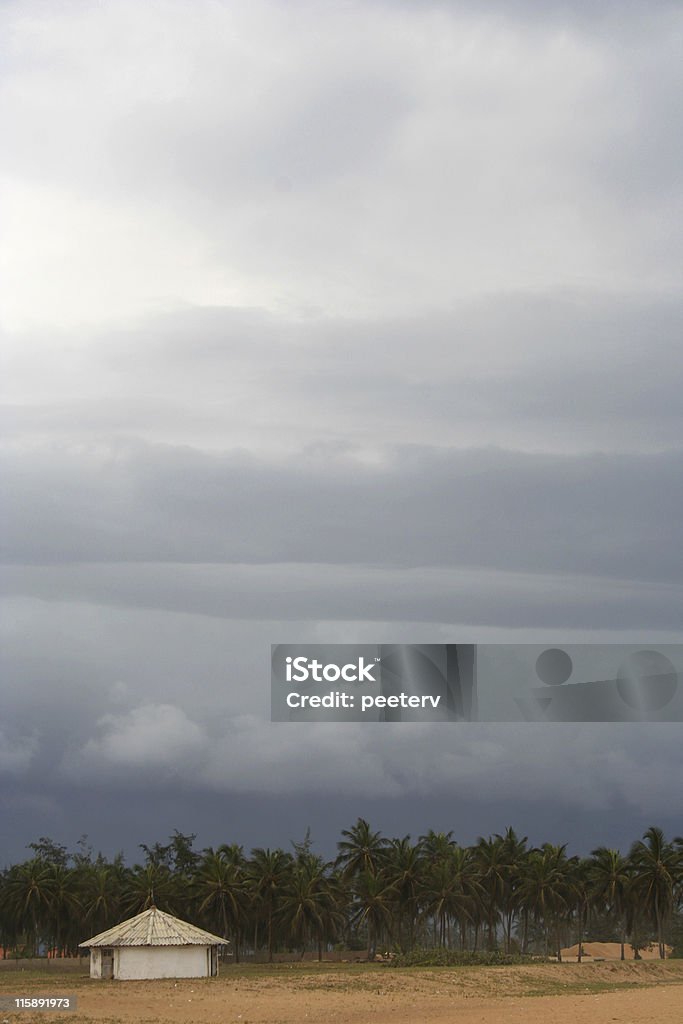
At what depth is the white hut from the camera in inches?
2520

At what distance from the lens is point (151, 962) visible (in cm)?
6406

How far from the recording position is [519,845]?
103 meters

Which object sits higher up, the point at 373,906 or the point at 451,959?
the point at 373,906

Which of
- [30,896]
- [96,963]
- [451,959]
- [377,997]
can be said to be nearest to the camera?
[377,997]

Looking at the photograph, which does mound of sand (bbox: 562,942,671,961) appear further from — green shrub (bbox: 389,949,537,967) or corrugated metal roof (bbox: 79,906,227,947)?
corrugated metal roof (bbox: 79,906,227,947)

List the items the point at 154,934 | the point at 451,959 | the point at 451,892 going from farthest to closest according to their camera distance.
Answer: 1. the point at 451,892
2. the point at 451,959
3. the point at 154,934

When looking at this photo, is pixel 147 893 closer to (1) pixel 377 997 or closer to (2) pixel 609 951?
(1) pixel 377 997

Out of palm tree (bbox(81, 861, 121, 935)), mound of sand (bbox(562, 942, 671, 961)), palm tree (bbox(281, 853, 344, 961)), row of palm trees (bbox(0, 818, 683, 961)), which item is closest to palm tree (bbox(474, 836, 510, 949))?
row of palm trees (bbox(0, 818, 683, 961))

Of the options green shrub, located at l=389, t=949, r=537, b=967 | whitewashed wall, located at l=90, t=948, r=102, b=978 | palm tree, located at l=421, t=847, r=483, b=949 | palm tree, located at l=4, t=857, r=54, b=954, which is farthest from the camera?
palm tree, located at l=421, t=847, r=483, b=949

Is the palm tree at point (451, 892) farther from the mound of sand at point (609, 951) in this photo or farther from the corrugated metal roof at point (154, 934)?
the mound of sand at point (609, 951)

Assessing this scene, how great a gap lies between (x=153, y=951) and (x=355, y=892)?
109ft

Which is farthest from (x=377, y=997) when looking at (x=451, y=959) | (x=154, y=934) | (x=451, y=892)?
(x=451, y=892)

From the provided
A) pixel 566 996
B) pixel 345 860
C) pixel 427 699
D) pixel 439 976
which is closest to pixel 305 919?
pixel 345 860

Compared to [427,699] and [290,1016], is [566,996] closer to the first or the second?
[290,1016]
